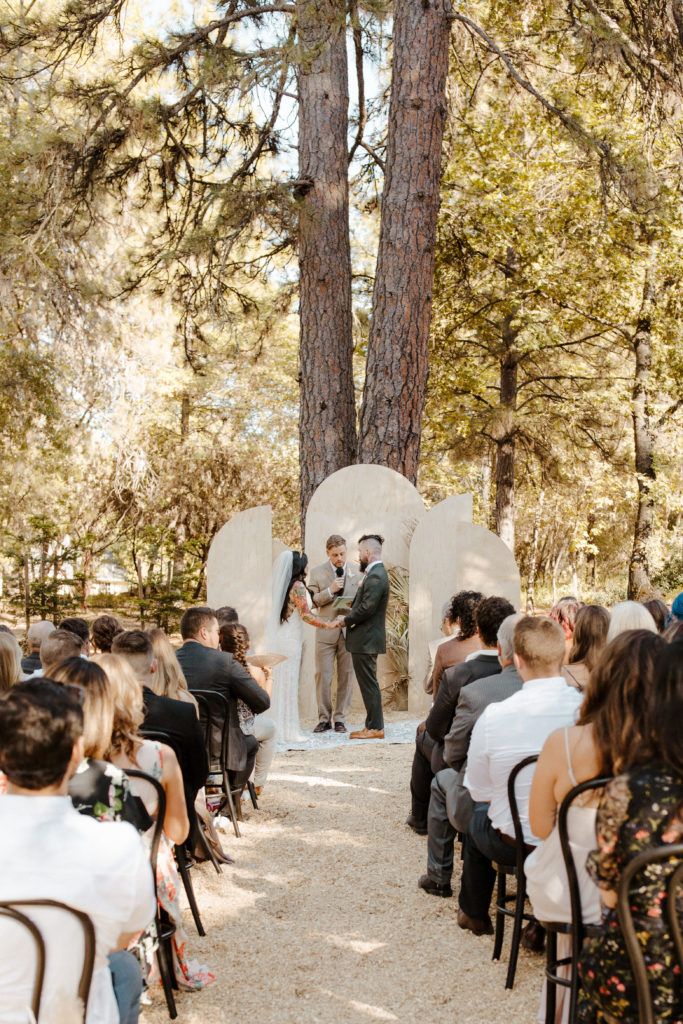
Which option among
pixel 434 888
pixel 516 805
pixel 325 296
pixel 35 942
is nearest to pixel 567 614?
pixel 434 888

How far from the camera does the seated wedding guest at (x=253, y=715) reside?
204 inches

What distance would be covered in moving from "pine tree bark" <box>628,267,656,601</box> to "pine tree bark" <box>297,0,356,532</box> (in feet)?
22.4

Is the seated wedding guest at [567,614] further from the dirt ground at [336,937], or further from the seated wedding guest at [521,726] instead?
the seated wedding guest at [521,726]

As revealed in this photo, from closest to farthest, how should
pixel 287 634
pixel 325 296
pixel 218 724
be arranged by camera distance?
pixel 218 724 < pixel 287 634 < pixel 325 296

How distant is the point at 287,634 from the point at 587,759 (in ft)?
18.6

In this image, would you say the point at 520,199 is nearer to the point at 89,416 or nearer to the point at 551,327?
the point at 551,327

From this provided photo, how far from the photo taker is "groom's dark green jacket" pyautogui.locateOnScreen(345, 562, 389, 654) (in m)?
7.75

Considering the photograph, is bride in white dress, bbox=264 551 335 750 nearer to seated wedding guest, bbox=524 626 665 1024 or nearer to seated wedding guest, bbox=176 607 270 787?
seated wedding guest, bbox=176 607 270 787

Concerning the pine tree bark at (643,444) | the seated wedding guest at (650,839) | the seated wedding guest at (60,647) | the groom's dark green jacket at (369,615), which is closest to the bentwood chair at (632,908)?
the seated wedding guest at (650,839)

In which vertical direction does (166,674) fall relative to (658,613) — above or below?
below

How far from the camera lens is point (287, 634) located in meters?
7.92

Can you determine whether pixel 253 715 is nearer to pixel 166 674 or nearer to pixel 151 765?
pixel 166 674

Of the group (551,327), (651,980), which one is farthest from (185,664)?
(551,327)

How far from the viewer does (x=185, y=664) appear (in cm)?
471
